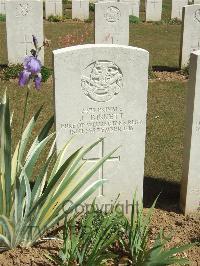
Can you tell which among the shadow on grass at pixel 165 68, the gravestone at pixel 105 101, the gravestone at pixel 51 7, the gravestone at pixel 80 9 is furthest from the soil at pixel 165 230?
the gravestone at pixel 51 7

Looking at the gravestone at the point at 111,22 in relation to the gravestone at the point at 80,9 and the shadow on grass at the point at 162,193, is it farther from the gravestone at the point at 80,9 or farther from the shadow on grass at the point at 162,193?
the gravestone at the point at 80,9

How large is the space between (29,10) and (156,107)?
3321mm

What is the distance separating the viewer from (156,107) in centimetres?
778

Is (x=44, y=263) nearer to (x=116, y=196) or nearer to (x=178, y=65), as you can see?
(x=116, y=196)

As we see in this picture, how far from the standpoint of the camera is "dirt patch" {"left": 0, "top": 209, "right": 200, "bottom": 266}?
349 cm

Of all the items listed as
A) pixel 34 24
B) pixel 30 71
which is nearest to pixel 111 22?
pixel 34 24

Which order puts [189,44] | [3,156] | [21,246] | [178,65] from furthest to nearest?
1. [178,65]
2. [189,44]
3. [21,246]
4. [3,156]

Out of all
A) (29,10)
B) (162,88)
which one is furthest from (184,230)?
(29,10)

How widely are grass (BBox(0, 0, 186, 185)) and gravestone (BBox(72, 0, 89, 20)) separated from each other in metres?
2.07

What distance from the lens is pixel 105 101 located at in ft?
13.3

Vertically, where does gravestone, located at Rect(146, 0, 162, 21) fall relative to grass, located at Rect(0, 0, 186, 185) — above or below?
above

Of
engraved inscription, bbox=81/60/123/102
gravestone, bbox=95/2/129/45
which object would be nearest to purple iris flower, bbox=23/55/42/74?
engraved inscription, bbox=81/60/123/102

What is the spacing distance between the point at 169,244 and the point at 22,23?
6419 mm

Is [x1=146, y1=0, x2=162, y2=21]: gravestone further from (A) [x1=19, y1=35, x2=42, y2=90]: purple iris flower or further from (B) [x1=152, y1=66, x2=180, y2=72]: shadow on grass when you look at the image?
Result: (A) [x1=19, y1=35, x2=42, y2=90]: purple iris flower
